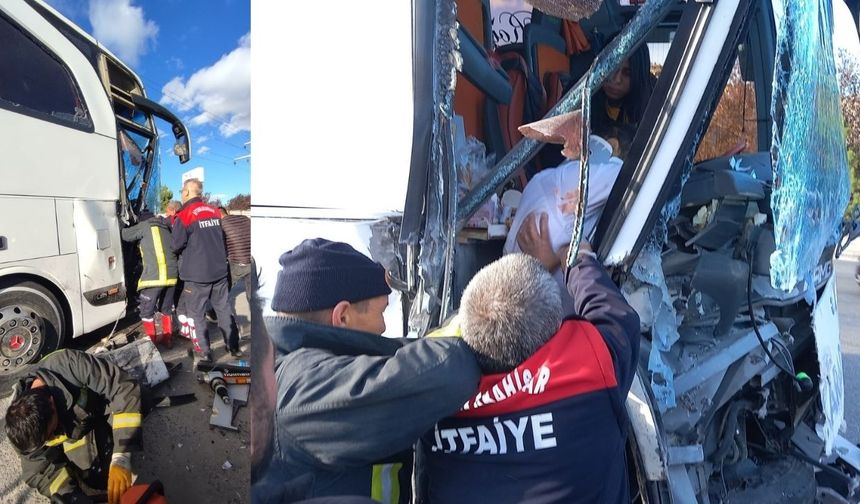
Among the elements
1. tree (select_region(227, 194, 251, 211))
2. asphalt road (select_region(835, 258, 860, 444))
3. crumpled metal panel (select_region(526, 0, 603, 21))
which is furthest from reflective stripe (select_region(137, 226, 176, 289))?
asphalt road (select_region(835, 258, 860, 444))

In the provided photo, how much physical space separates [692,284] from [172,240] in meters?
1.75

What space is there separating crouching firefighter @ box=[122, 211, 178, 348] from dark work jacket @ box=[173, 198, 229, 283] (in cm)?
3

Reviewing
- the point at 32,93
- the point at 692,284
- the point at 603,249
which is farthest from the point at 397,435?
the point at 692,284

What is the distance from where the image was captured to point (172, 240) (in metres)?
1.29

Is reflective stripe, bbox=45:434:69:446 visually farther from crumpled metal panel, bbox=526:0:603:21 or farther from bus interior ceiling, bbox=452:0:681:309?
crumpled metal panel, bbox=526:0:603:21

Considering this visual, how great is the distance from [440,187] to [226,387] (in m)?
0.69

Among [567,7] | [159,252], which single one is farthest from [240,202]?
[567,7]

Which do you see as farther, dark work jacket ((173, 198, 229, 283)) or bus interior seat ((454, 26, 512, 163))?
bus interior seat ((454, 26, 512, 163))

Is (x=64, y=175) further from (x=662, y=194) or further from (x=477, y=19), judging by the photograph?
(x=662, y=194)

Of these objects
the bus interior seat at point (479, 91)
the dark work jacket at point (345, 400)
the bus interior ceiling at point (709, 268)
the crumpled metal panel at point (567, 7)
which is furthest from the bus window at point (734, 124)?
the dark work jacket at point (345, 400)

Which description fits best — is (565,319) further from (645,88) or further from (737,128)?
(737,128)

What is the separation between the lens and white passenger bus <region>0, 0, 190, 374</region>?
1.14 metres

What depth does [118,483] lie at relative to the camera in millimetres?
1357

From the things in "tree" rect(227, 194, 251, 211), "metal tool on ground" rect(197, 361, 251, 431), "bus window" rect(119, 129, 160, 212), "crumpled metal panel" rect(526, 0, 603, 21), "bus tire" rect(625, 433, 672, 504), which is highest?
"crumpled metal panel" rect(526, 0, 603, 21)
